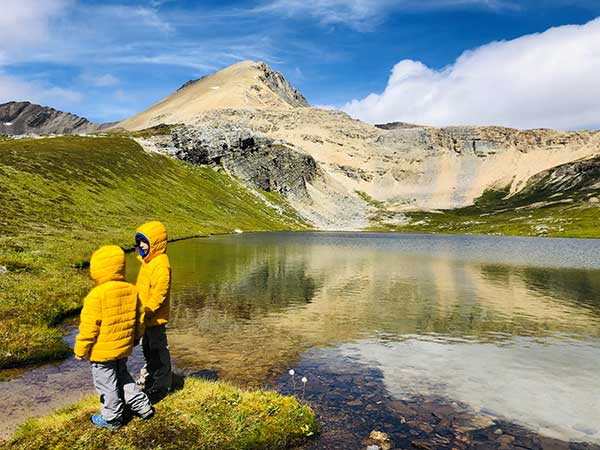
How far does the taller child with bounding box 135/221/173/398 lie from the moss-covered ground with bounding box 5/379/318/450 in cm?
84

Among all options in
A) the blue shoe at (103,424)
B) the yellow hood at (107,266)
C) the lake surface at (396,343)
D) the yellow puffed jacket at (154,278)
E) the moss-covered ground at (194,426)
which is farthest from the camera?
the lake surface at (396,343)

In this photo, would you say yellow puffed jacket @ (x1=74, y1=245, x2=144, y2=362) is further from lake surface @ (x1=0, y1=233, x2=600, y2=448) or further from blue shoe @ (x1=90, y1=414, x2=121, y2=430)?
lake surface @ (x1=0, y1=233, x2=600, y2=448)

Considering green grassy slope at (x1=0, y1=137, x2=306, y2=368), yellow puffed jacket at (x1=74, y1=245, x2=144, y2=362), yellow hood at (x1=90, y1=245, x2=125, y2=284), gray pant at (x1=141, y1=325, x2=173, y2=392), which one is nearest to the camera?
yellow puffed jacket at (x1=74, y1=245, x2=144, y2=362)

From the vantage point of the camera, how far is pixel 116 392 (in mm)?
11242

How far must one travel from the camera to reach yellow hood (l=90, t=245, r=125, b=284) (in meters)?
11.2

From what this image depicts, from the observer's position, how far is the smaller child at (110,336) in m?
11.0

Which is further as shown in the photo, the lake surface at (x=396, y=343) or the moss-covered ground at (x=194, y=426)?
the lake surface at (x=396, y=343)

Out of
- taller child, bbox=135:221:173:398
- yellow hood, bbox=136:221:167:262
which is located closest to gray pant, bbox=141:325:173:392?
taller child, bbox=135:221:173:398

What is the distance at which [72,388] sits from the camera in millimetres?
14977

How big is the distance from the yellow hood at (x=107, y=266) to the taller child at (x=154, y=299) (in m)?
1.60

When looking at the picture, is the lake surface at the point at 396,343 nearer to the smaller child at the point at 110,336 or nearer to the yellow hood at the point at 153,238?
the smaller child at the point at 110,336

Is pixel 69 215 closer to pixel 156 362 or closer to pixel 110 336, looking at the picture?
pixel 156 362

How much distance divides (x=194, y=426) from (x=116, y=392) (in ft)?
7.27

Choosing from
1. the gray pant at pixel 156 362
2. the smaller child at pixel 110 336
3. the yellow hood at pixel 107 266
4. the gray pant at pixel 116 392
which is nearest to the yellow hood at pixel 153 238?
the smaller child at pixel 110 336
